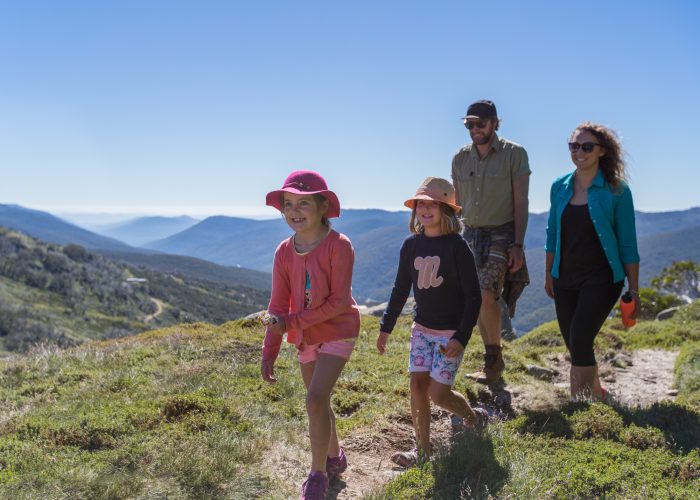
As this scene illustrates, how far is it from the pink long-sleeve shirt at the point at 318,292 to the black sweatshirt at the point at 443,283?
2.18 feet

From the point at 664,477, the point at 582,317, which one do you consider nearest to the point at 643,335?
the point at 582,317

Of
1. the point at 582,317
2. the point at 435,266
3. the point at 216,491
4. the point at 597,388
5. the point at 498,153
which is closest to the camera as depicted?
the point at 216,491

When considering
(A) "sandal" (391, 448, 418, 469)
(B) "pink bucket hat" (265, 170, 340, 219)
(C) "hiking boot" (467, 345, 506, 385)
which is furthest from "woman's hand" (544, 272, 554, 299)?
(B) "pink bucket hat" (265, 170, 340, 219)

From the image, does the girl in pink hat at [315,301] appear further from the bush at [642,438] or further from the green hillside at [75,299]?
the green hillside at [75,299]

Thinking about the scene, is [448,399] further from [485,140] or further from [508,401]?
[485,140]

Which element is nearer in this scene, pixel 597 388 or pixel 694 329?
pixel 597 388

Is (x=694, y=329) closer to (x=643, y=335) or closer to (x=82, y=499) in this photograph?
(x=643, y=335)

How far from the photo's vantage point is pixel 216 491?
4.36 metres

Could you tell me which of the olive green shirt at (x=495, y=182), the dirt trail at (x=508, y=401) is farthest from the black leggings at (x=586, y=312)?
the olive green shirt at (x=495, y=182)

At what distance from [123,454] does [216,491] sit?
1064mm

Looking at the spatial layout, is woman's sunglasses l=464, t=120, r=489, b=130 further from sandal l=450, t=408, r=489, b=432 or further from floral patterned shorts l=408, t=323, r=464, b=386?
sandal l=450, t=408, r=489, b=432

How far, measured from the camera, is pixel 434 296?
15.8 feet

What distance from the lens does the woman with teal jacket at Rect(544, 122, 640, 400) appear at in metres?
5.54

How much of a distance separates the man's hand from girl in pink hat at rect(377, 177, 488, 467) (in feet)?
5.47
